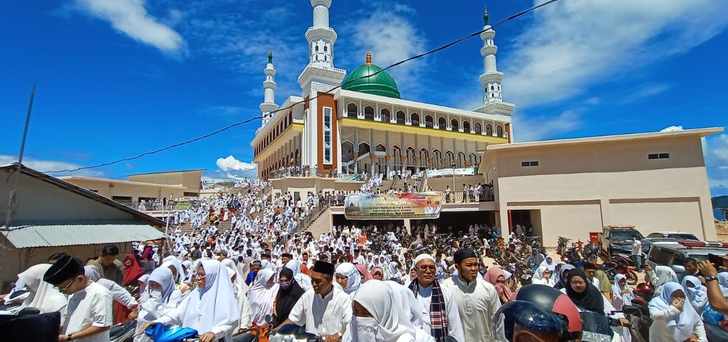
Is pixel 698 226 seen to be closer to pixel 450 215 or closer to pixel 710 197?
pixel 710 197

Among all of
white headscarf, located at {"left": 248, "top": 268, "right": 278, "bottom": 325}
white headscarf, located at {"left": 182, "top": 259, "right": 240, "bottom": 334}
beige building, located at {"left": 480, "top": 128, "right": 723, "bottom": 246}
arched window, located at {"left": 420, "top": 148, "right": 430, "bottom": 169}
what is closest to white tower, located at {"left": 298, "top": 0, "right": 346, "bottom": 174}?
arched window, located at {"left": 420, "top": 148, "right": 430, "bottom": 169}

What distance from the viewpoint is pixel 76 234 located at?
8.93 m

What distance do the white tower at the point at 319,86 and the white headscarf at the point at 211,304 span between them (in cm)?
2352

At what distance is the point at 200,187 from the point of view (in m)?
42.7

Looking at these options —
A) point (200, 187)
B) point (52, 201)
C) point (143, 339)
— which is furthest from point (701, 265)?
point (200, 187)

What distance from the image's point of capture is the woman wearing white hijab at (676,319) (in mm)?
3701

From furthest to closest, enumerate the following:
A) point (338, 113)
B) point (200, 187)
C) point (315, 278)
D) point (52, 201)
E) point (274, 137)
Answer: point (200, 187) → point (274, 137) → point (338, 113) → point (52, 201) → point (315, 278)

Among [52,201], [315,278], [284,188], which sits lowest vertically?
[315,278]

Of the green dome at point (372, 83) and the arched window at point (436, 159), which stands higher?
the green dome at point (372, 83)

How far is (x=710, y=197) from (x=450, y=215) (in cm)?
1353

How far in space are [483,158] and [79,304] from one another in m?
→ 23.8

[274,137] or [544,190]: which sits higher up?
[274,137]

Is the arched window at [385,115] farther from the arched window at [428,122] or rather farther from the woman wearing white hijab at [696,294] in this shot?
the woman wearing white hijab at [696,294]

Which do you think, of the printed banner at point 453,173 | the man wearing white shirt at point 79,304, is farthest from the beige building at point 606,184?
the man wearing white shirt at point 79,304
